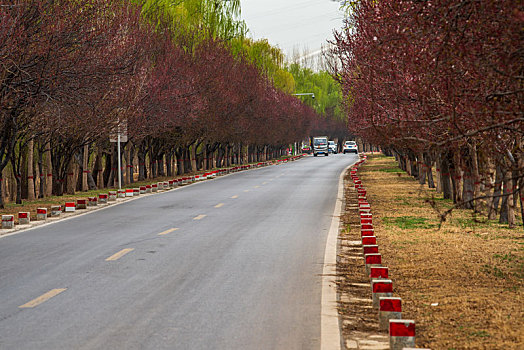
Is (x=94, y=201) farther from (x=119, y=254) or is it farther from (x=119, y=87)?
(x=119, y=254)

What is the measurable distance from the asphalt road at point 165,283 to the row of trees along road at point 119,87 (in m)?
4.31

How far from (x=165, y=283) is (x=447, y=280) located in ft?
12.7

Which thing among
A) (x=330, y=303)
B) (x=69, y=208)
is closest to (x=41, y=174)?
(x=69, y=208)

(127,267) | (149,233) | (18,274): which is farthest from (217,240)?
A: (18,274)

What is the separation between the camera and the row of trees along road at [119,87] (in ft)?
69.7

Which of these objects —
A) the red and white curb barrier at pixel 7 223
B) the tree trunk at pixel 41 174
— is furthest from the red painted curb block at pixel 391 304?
the tree trunk at pixel 41 174

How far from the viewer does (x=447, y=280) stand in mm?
11195

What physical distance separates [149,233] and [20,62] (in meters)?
6.36

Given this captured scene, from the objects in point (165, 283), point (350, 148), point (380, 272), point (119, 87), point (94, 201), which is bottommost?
point (350, 148)

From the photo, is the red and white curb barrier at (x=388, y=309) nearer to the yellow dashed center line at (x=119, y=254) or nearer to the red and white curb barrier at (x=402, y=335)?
the red and white curb barrier at (x=402, y=335)

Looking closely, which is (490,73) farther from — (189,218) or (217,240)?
(189,218)

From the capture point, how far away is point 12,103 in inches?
926

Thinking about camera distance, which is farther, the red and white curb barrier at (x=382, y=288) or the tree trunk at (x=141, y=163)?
the tree trunk at (x=141, y=163)

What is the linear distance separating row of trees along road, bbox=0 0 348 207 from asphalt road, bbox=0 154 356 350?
170 inches
